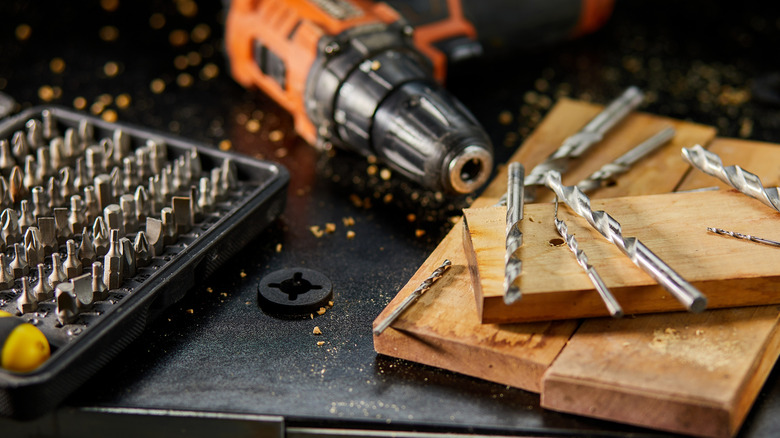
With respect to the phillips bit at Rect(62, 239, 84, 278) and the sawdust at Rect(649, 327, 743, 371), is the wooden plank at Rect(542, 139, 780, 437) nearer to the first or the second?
the sawdust at Rect(649, 327, 743, 371)

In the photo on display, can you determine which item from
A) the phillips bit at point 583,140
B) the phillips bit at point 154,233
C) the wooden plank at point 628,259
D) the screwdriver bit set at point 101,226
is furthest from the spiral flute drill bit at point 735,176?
the phillips bit at point 154,233

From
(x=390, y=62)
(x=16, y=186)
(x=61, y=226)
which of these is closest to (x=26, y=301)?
(x=61, y=226)

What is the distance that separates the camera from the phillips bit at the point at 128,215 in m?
0.87

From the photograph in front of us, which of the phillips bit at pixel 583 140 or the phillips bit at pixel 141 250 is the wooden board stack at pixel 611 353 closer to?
the phillips bit at pixel 583 140

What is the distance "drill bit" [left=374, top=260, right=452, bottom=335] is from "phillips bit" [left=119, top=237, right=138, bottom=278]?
245 mm

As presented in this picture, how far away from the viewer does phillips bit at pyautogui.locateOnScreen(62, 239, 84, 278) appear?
0.80 metres

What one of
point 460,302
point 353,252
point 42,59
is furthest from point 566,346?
point 42,59

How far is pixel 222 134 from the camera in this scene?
47.4 inches

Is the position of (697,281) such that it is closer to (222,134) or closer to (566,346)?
(566,346)

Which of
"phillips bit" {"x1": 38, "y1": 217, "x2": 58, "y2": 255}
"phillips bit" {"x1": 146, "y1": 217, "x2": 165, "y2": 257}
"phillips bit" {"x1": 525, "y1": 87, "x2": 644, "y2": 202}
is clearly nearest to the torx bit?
"phillips bit" {"x1": 525, "y1": 87, "x2": 644, "y2": 202}

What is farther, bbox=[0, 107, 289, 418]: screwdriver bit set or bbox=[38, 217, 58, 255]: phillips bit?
bbox=[38, 217, 58, 255]: phillips bit

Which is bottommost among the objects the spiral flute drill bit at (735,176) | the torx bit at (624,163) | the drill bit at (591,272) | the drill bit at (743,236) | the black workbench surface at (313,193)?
the black workbench surface at (313,193)

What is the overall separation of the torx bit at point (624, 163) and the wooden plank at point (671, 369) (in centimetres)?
23

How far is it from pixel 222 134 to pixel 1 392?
616mm
